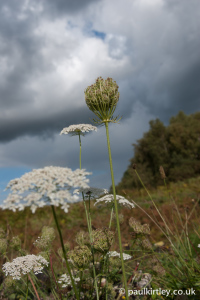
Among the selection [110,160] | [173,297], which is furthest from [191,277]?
[110,160]

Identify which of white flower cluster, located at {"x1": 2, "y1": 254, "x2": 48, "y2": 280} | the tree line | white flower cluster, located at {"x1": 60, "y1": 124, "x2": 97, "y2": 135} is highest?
the tree line

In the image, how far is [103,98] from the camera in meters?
2.91

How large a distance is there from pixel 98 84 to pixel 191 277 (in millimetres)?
3176

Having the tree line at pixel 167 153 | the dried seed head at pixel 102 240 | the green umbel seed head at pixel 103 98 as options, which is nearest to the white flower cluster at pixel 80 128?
the green umbel seed head at pixel 103 98

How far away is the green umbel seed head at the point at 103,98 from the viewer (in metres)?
2.95

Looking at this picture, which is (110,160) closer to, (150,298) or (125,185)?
(150,298)

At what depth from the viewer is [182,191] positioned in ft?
63.2

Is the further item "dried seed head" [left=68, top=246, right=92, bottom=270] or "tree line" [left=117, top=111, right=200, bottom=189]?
"tree line" [left=117, top=111, right=200, bottom=189]

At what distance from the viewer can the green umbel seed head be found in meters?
2.95

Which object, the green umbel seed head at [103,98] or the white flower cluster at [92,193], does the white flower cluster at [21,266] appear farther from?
the green umbel seed head at [103,98]

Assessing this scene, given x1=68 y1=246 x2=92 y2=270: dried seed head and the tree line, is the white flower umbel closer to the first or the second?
x1=68 y1=246 x2=92 y2=270: dried seed head

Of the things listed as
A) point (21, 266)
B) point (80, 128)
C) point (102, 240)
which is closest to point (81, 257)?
point (102, 240)

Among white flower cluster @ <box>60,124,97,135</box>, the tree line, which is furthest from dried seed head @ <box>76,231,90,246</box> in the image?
the tree line

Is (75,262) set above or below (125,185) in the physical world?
below
